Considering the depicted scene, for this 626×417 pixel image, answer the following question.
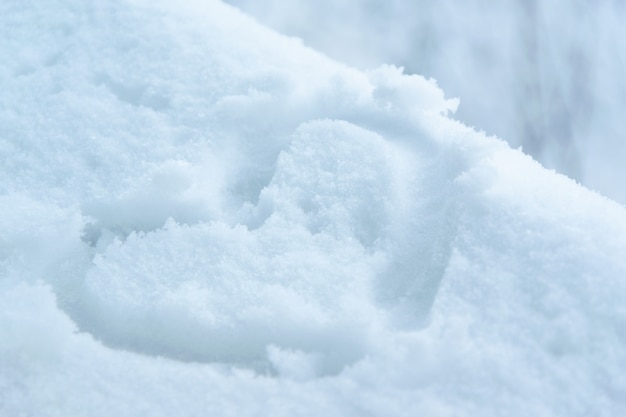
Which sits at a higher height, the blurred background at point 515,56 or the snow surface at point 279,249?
the blurred background at point 515,56

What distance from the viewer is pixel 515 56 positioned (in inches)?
47.4

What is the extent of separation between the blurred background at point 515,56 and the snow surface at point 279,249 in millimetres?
280

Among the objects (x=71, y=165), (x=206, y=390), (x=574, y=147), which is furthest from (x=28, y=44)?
A: (x=574, y=147)

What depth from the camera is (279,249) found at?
735mm

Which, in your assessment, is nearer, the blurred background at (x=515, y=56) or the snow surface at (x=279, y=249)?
the snow surface at (x=279, y=249)

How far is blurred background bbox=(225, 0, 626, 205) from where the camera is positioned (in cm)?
112

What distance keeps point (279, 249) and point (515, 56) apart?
30.2 inches

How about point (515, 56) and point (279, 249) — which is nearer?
point (279, 249)

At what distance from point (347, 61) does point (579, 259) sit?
2.13 ft

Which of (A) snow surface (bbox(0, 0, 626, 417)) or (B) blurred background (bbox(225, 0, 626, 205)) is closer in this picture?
(A) snow surface (bbox(0, 0, 626, 417))

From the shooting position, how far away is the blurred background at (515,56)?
1115 mm

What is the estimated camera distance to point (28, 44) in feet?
3.31

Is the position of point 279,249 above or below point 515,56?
below

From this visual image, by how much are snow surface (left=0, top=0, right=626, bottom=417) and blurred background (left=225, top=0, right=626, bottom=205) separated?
0.28m
